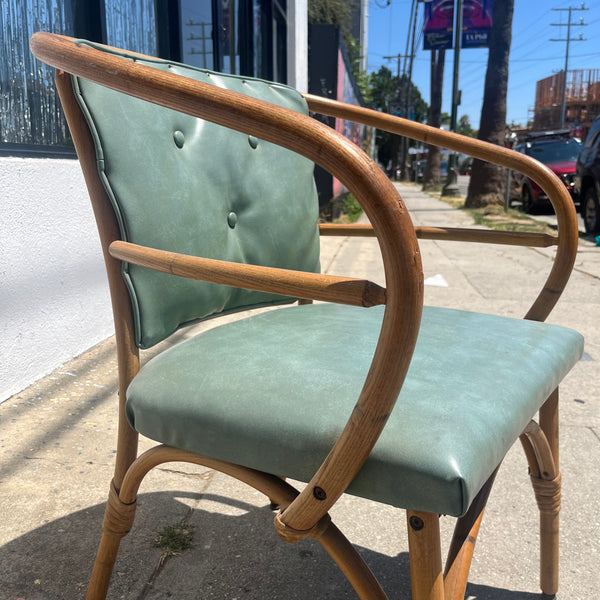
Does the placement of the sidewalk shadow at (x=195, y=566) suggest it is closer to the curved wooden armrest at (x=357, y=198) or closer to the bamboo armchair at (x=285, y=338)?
the bamboo armchair at (x=285, y=338)

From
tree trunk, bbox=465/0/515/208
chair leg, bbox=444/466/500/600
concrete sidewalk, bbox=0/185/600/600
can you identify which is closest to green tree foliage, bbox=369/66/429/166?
tree trunk, bbox=465/0/515/208

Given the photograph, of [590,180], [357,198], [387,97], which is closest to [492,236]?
[357,198]

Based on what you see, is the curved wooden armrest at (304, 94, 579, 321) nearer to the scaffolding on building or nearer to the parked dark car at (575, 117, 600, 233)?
the parked dark car at (575, 117, 600, 233)

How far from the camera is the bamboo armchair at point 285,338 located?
0.66 metres

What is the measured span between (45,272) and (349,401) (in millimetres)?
1928

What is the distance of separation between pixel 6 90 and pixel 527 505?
2356 millimetres

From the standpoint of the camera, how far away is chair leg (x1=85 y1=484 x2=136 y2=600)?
3.32ft

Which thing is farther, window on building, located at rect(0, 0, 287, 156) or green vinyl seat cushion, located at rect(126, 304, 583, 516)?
window on building, located at rect(0, 0, 287, 156)

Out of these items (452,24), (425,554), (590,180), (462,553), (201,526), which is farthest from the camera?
(452,24)

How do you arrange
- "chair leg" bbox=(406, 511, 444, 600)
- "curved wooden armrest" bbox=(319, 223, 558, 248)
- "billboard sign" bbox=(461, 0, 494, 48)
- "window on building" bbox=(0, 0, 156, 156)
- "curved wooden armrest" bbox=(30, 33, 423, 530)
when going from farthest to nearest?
1. "billboard sign" bbox=(461, 0, 494, 48)
2. "window on building" bbox=(0, 0, 156, 156)
3. "curved wooden armrest" bbox=(319, 223, 558, 248)
4. "chair leg" bbox=(406, 511, 444, 600)
5. "curved wooden armrest" bbox=(30, 33, 423, 530)

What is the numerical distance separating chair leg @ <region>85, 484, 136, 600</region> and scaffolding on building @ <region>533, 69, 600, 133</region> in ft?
169

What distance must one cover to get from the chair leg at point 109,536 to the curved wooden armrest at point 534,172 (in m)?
0.90

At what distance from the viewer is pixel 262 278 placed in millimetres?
742

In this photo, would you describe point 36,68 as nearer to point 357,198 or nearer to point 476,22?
point 357,198
